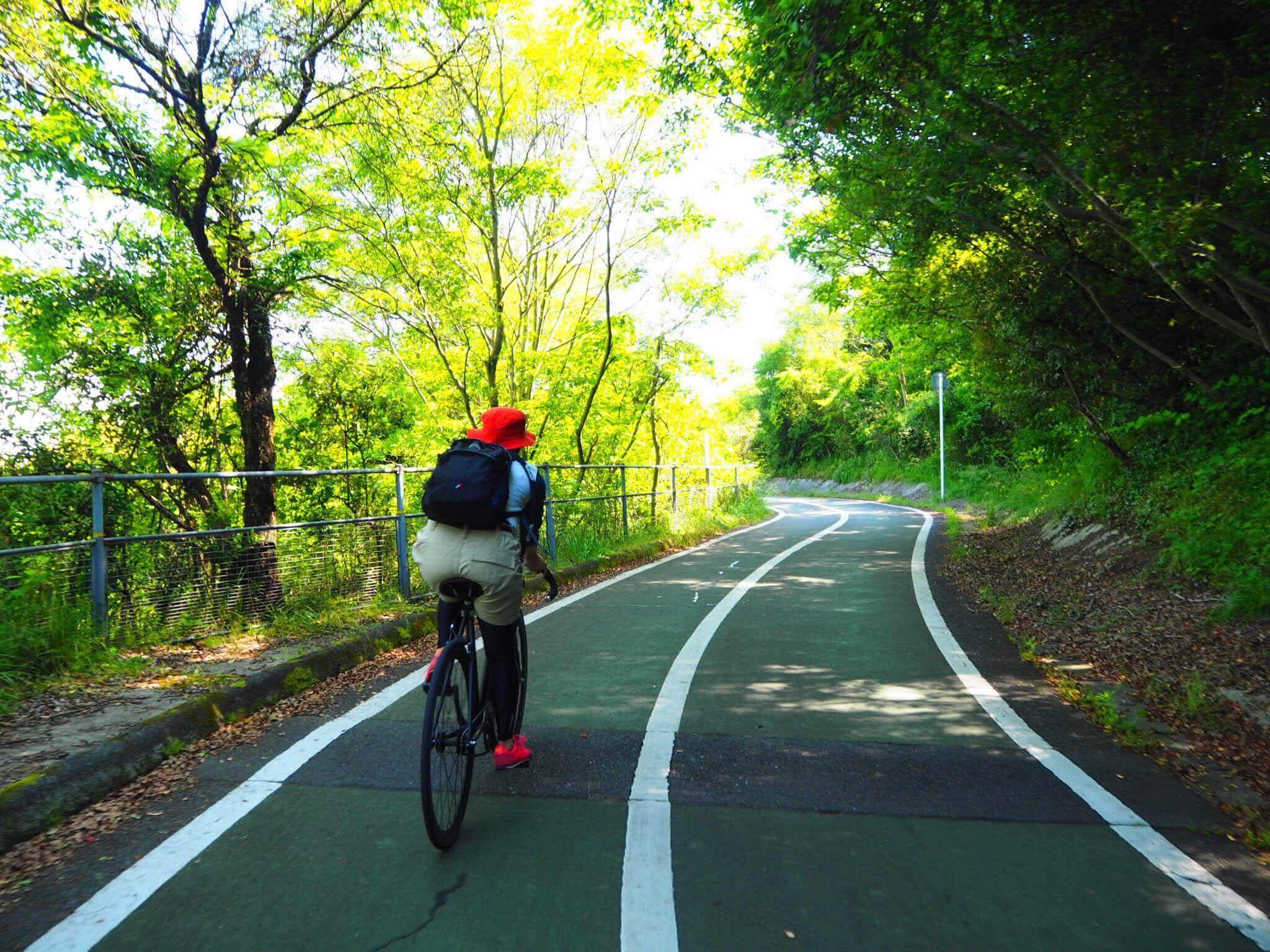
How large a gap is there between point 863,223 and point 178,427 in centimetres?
1007

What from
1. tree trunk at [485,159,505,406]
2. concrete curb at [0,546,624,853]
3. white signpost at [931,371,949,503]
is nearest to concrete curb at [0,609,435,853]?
concrete curb at [0,546,624,853]

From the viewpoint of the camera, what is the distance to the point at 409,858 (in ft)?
10.7

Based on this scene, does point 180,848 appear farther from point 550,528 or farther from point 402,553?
point 550,528

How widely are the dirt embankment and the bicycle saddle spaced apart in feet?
11.4

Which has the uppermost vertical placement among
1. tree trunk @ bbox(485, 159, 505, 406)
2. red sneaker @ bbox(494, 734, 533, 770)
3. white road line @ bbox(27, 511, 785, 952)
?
tree trunk @ bbox(485, 159, 505, 406)

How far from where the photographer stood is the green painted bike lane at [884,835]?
109 inches

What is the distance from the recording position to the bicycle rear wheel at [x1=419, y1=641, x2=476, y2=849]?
3.25 metres

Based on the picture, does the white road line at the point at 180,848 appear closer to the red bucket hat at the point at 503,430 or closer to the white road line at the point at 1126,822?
the red bucket hat at the point at 503,430

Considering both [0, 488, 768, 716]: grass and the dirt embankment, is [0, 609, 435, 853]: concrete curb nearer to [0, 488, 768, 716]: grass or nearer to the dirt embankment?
[0, 488, 768, 716]: grass

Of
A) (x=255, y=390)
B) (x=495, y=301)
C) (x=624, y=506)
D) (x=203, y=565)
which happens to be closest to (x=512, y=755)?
(x=203, y=565)

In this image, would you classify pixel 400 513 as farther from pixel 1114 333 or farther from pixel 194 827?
pixel 1114 333

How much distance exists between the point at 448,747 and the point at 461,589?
0.71 meters

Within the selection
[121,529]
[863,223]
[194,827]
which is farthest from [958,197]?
[121,529]

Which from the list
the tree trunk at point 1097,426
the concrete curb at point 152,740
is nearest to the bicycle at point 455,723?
the concrete curb at point 152,740
